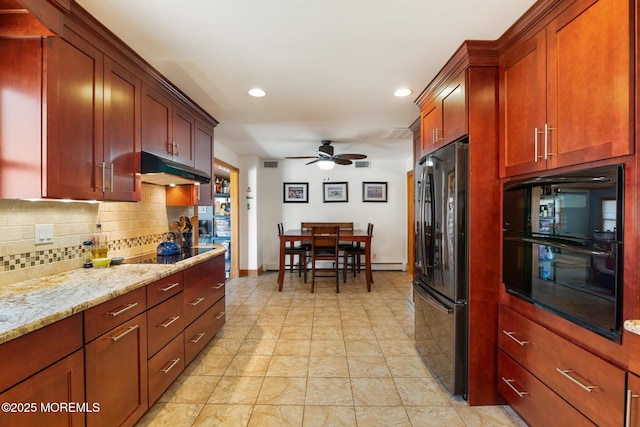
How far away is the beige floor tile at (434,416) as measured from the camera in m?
1.68

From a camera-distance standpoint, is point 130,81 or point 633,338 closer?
point 633,338

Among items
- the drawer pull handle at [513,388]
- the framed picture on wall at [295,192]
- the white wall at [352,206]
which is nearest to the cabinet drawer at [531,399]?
the drawer pull handle at [513,388]

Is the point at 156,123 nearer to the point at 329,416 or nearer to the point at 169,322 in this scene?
the point at 169,322

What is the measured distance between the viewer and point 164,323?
6.09ft

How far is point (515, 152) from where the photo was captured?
163 cm

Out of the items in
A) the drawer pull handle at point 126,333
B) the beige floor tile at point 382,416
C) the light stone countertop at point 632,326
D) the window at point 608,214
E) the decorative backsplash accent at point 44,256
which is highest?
the window at point 608,214

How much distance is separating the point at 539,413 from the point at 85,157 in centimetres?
269

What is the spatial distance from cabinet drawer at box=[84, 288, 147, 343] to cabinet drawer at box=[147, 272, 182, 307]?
0.06m

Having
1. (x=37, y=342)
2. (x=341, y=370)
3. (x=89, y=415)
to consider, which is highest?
(x=37, y=342)

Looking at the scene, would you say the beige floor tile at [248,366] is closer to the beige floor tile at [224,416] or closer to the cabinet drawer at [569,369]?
the beige floor tile at [224,416]

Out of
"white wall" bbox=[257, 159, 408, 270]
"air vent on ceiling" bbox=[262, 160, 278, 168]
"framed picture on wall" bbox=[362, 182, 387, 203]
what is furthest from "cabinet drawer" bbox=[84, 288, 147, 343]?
"framed picture on wall" bbox=[362, 182, 387, 203]

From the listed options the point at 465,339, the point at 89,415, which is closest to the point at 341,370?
the point at 465,339

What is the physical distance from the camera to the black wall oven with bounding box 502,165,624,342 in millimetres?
1088

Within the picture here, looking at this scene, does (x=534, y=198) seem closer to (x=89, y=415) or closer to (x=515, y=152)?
(x=515, y=152)
